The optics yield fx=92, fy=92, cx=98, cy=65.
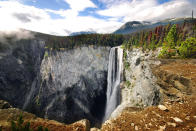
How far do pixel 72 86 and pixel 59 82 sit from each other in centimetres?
799

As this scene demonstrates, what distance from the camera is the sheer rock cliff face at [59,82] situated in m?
50.2

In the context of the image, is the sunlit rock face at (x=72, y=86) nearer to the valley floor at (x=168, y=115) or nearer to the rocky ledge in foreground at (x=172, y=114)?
the valley floor at (x=168, y=115)

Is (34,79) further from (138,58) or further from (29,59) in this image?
(138,58)

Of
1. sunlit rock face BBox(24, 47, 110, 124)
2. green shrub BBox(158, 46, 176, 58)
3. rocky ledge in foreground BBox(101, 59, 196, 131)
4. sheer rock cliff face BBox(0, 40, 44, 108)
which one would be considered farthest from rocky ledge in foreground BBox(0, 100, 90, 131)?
sheer rock cliff face BBox(0, 40, 44, 108)

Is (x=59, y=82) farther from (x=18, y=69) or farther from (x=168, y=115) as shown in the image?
(x=168, y=115)

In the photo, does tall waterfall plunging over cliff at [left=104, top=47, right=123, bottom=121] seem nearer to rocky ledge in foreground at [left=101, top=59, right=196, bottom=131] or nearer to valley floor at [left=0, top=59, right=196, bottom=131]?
valley floor at [left=0, top=59, right=196, bottom=131]

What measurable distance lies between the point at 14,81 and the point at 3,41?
25.9 m

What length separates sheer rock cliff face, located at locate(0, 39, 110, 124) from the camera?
50.2 metres

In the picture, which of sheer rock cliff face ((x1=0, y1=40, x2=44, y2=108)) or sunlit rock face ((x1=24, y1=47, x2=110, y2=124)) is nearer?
sheer rock cliff face ((x1=0, y1=40, x2=44, y2=108))

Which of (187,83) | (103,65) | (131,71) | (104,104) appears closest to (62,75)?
(103,65)

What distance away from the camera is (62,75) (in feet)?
179

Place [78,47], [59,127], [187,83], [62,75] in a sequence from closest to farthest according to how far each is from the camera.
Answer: [59,127] → [187,83] → [62,75] → [78,47]

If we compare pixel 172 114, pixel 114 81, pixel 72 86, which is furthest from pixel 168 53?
pixel 72 86

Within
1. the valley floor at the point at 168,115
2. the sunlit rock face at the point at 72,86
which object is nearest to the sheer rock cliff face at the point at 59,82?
the sunlit rock face at the point at 72,86
